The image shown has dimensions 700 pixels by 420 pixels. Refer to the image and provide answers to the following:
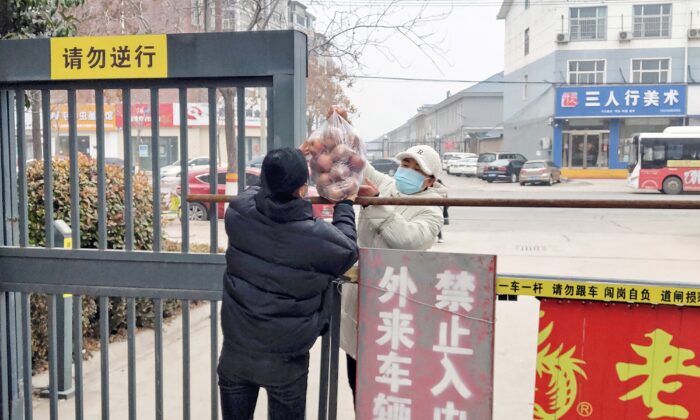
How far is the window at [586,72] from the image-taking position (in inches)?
1534

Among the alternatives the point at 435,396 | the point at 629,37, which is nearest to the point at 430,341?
the point at 435,396

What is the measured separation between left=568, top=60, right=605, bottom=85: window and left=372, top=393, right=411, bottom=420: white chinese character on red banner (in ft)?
127

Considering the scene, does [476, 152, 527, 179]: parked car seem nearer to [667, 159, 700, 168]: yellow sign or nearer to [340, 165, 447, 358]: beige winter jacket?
[667, 159, 700, 168]: yellow sign

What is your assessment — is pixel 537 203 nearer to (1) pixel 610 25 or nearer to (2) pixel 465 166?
(1) pixel 610 25

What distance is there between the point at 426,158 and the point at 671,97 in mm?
36908

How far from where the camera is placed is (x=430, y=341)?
9.24ft

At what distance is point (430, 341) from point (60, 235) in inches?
122

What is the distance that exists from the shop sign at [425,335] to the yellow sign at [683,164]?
90.9 ft

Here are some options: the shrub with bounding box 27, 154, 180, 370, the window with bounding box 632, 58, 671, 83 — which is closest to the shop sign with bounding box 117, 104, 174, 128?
the shrub with bounding box 27, 154, 180, 370

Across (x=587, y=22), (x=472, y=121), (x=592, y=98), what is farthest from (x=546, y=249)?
(x=472, y=121)

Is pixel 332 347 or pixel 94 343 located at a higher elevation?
pixel 332 347

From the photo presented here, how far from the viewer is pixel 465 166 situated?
44.6 m

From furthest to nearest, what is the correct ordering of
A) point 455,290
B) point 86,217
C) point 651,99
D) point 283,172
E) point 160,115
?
1. point 651,99
2. point 86,217
3. point 160,115
4. point 455,290
5. point 283,172

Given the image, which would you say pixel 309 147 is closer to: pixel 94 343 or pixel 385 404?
pixel 385 404
